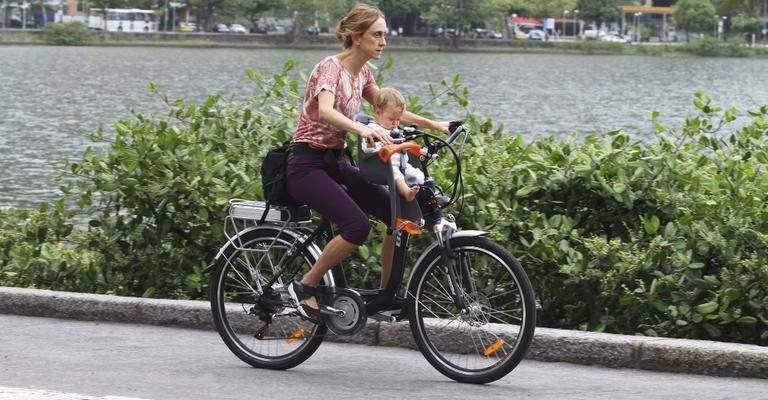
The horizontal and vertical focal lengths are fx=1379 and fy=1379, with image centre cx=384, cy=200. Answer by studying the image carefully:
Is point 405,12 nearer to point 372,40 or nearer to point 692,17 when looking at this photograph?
point 692,17

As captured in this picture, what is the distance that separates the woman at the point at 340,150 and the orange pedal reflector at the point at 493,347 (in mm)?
562

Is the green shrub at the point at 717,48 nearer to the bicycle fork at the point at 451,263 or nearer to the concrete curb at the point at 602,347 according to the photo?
the concrete curb at the point at 602,347

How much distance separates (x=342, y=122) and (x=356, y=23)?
498 millimetres

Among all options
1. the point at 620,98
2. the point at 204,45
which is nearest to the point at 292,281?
the point at 620,98

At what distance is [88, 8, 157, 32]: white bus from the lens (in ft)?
454

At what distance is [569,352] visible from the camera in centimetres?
659

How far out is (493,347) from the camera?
20.1 feet

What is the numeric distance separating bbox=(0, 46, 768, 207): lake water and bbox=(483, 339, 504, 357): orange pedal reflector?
379cm

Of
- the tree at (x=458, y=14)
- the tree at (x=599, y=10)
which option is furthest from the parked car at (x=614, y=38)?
the tree at (x=458, y=14)

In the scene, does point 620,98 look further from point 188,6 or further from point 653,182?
point 188,6

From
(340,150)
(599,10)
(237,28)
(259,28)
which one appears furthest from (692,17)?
(340,150)

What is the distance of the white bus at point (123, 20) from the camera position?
138 metres

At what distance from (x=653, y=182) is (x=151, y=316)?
2.85m

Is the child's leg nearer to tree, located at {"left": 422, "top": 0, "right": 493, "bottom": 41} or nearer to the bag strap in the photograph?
the bag strap
